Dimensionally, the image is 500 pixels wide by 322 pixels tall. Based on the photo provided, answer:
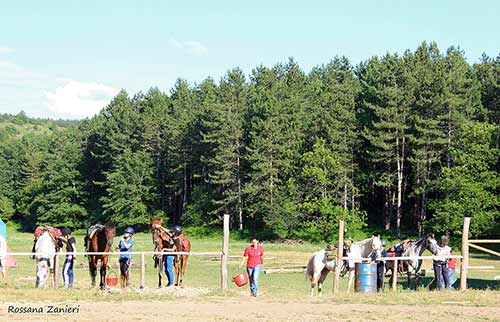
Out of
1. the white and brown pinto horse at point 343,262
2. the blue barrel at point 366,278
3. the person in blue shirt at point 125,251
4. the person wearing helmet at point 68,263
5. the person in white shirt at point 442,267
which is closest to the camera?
the person in blue shirt at point 125,251

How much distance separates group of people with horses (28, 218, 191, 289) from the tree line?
40255 millimetres

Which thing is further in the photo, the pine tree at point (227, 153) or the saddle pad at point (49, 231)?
the pine tree at point (227, 153)

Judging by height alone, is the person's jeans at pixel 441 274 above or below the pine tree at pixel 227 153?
below

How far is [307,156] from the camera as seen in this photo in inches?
2692

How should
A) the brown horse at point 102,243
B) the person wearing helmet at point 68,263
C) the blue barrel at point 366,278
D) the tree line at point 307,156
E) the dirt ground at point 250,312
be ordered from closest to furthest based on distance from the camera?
the dirt ground at point 250,312
the brown horse at point 102,243
the blue barrel at point 366,278
the person wearing helmet at point 68,263
the tree line at point 307,156

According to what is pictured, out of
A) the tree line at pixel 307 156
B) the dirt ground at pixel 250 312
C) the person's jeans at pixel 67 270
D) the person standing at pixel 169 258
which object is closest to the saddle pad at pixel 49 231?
the person's jeans at pixel 67 270

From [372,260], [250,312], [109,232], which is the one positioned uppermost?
[109,232]

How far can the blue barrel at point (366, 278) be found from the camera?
2197 cm

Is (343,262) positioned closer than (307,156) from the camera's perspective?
Yes

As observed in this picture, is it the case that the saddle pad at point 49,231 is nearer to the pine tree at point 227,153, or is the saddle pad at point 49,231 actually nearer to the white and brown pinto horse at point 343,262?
the white and brown pinto horse at point 343,262

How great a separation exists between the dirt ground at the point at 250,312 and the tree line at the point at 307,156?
43.0 m

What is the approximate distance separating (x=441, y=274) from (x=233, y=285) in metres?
9.68

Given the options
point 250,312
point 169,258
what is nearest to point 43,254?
point 169,258

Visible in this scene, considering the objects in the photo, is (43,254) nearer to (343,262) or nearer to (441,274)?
(343,262)
